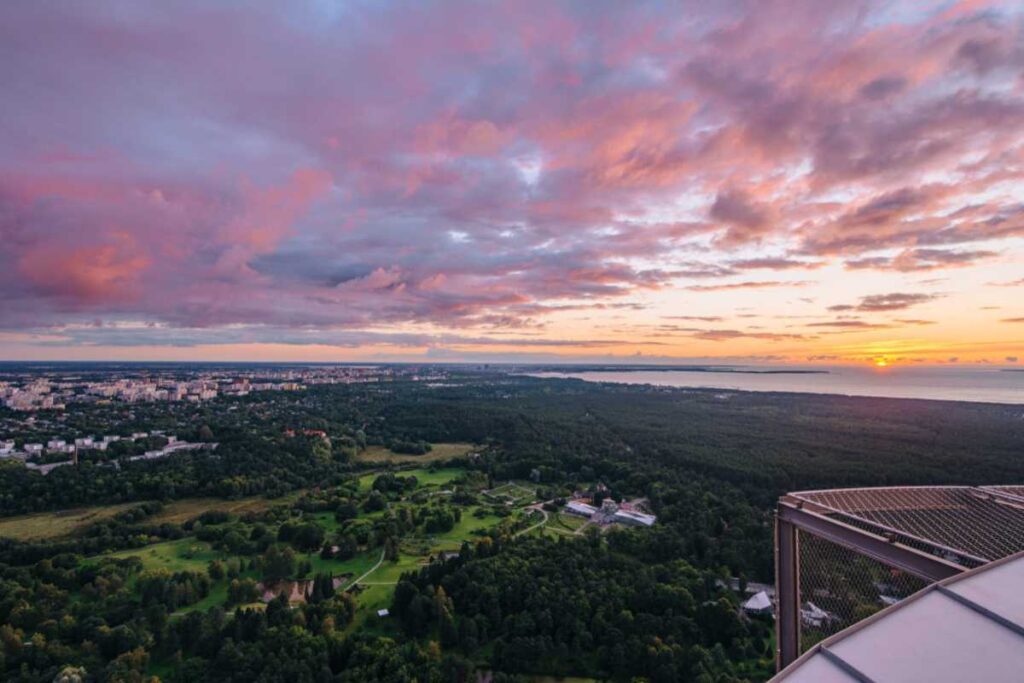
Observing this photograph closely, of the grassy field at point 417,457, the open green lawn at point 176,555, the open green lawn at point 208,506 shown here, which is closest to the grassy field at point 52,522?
the open green lawn at point 208,506

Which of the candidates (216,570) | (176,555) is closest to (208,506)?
(176,555)

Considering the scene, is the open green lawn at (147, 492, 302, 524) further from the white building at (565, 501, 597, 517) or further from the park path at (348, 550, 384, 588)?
the white building at (565, 501, 597, 517)

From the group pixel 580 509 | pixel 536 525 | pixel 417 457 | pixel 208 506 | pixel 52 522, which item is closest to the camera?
pixel 536 525

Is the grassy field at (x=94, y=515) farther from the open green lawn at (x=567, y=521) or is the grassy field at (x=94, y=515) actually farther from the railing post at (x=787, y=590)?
the railing post at (x=787, y=590)

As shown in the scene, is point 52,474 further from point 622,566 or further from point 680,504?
point 680,504

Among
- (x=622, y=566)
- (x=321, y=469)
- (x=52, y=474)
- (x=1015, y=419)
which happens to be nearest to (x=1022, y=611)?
(x=622, y=566)

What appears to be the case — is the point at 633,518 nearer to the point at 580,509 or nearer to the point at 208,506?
the point at 580,509
